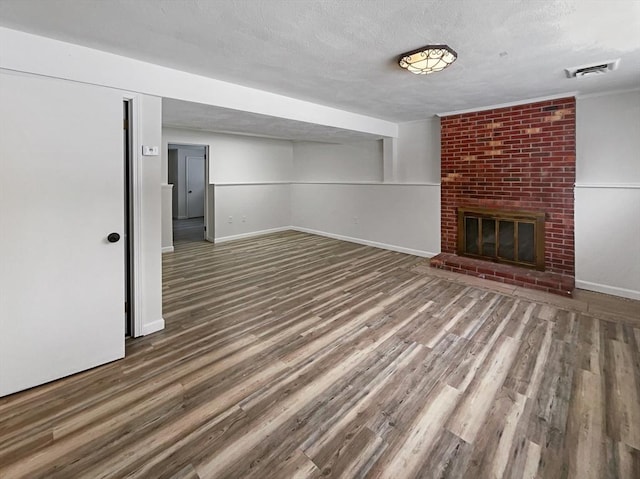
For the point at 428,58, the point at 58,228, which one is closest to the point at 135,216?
the point at 58,228

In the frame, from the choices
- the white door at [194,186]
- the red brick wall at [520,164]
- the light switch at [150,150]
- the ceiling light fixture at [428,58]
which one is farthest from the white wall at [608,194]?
the white door at [194,186]

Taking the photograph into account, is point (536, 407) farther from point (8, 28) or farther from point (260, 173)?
point (260, 173)

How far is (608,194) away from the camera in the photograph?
366cm

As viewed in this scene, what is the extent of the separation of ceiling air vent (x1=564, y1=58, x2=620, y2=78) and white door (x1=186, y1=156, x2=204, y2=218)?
386 inches

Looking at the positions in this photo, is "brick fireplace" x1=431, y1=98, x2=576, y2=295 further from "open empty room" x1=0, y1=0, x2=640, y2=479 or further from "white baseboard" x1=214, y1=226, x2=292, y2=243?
"white baseboard" x1=214, y1=226, x2=292, y2=243

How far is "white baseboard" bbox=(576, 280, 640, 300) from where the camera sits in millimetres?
3586

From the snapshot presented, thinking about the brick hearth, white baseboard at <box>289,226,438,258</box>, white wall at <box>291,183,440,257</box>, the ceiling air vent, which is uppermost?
the ceiling air vent

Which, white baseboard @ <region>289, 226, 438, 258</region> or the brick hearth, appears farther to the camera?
white baseboard @ <region>289, 226, 438, 258</region>

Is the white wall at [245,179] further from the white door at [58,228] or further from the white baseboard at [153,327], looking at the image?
the white door at [58,228]

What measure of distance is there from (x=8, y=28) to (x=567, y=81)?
4.66 metres

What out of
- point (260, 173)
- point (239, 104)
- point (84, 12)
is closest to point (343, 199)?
point (260, 173)

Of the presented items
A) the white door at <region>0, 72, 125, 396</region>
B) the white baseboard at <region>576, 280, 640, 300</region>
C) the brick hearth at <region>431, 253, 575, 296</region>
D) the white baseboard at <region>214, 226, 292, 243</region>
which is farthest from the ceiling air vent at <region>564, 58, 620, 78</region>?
the white baseboard at <region>214, 226, 292, 243</region>

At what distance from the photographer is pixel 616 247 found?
366 centimetres

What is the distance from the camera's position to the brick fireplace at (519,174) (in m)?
3.89
